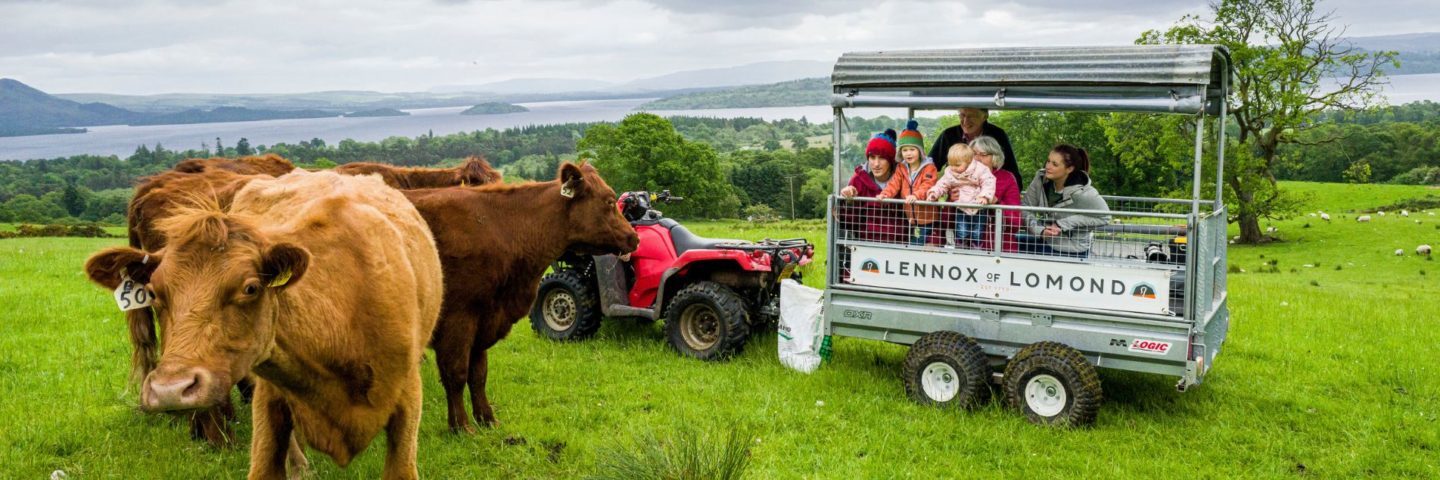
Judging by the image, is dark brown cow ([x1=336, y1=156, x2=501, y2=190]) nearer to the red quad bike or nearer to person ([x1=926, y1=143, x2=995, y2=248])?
the red quad bike

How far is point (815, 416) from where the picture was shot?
7223 millimetres

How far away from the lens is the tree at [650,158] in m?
41.5

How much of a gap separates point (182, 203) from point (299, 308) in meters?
2.81

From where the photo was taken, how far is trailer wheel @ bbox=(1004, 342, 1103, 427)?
6734mm

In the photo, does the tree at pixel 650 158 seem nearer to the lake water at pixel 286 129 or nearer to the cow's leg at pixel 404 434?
→ the cow's leg at pixel 404 434

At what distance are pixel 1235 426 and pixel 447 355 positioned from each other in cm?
604

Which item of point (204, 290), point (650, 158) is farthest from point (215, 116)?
point (204, 290)

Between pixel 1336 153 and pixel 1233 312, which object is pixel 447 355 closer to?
pixel 1233 312

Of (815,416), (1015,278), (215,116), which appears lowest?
(815,416)

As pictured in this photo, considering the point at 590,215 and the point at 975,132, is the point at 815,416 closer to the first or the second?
the point at 590,215

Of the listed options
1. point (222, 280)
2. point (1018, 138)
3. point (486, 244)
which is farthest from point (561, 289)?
point (1018, 138)

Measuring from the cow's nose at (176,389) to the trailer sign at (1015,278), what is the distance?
5.55 meters

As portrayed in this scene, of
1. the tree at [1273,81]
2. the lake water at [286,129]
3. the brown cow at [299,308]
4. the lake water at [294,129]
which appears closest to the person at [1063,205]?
the brown cow at [299,308]

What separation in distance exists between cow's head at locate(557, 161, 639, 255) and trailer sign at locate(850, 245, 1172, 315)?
6.80ft
